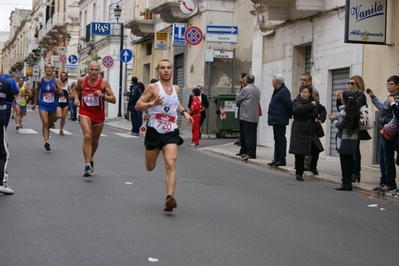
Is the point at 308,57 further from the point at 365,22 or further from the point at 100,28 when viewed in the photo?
the point at 100,28

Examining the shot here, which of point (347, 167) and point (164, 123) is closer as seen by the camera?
point (164, 123)

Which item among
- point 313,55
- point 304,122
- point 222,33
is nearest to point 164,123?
point 304,122

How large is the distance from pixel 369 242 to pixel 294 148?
545cm

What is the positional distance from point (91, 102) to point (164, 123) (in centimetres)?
350

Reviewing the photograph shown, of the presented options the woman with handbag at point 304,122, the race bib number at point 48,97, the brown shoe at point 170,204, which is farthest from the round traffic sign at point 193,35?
the brown shoe at point 170,204

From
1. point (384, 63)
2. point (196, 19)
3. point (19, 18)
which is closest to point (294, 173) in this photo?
point (384, 63)

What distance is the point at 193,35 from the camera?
78.2 ft

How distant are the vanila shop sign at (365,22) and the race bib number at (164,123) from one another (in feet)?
21.2

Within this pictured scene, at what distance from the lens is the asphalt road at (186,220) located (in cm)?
646

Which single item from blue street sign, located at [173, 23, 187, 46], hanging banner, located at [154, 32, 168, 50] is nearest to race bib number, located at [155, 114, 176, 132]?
blue street sign, located at [173, 23, 187, 46]

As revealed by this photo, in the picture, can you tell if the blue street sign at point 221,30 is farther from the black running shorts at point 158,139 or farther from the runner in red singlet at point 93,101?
the black running shorts at point 158,139

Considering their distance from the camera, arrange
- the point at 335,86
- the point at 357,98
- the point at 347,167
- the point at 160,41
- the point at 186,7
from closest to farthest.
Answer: the point at 357,98
the point at 347,167
the point at 335,86
the point at 186,7
the point at 160,41

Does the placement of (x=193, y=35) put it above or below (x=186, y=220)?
above

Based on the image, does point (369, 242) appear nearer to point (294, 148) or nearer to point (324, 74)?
point (294, 148)
